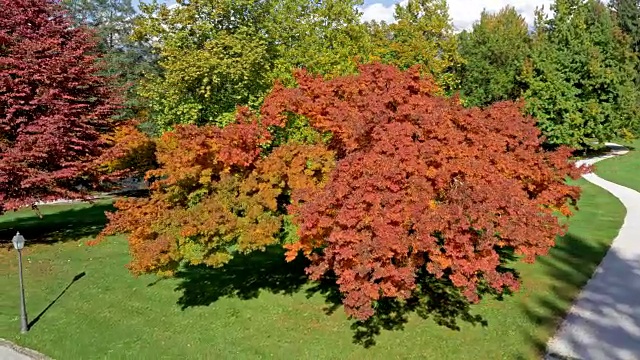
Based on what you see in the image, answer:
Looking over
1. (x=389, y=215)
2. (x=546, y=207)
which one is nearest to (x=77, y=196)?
(x=389, y=215)

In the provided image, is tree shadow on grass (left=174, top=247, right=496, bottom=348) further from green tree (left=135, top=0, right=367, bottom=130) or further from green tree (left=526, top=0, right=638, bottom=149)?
green tree (left=526, top=0, right=638, bottom=149)

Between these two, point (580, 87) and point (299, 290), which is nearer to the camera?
point (299, 290)

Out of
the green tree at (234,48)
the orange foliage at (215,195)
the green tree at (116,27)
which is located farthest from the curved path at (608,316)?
the green tree at (116,27)

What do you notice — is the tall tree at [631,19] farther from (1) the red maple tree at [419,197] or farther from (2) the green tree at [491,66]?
(1) the red maple tree at [419,197]

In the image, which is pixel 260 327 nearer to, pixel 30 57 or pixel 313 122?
pixel 313 122

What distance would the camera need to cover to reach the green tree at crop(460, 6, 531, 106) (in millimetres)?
37906

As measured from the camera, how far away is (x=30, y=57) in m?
18.6

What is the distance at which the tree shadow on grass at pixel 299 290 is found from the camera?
40.4ft

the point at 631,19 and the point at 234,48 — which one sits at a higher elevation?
the point at 631,19

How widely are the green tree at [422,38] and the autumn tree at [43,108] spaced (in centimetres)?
1615

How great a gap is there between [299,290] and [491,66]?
30175 millimetres

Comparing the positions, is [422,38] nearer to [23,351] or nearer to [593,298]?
[593,298]

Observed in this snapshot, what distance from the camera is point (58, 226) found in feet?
80.1

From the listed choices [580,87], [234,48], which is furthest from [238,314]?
[580,87]
